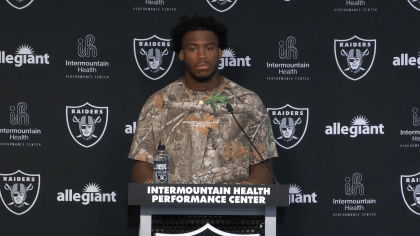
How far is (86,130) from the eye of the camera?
11.9 feet

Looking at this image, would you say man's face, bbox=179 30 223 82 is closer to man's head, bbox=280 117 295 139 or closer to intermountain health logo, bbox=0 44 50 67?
man's head, bbox=280 117 295 139

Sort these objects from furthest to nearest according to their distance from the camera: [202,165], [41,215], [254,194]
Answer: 1. [41,215]
2. [202,165]
3. [254,194]

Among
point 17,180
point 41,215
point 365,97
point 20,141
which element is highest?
point 365,97

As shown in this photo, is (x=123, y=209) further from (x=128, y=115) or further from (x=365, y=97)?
(x=365, y=97)

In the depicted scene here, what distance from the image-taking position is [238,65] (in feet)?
12.0

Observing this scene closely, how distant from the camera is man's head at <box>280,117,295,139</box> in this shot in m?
3.64

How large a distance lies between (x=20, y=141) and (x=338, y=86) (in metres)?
2.36

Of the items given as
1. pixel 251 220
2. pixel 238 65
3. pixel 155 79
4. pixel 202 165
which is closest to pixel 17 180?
pixel 155 79

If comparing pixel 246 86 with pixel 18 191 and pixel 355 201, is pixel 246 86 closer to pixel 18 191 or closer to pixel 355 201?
pixel 355 201

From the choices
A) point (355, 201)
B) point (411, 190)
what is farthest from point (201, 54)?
point (411, 190)

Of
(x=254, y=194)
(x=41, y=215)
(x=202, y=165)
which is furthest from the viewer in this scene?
(x=41, y=215)

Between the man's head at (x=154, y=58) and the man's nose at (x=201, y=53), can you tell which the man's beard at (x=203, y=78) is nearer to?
the man's nose at (x=201, y=53)

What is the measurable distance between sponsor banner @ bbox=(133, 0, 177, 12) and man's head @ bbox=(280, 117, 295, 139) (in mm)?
1160

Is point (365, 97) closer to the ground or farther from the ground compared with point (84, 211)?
farther from the ground
